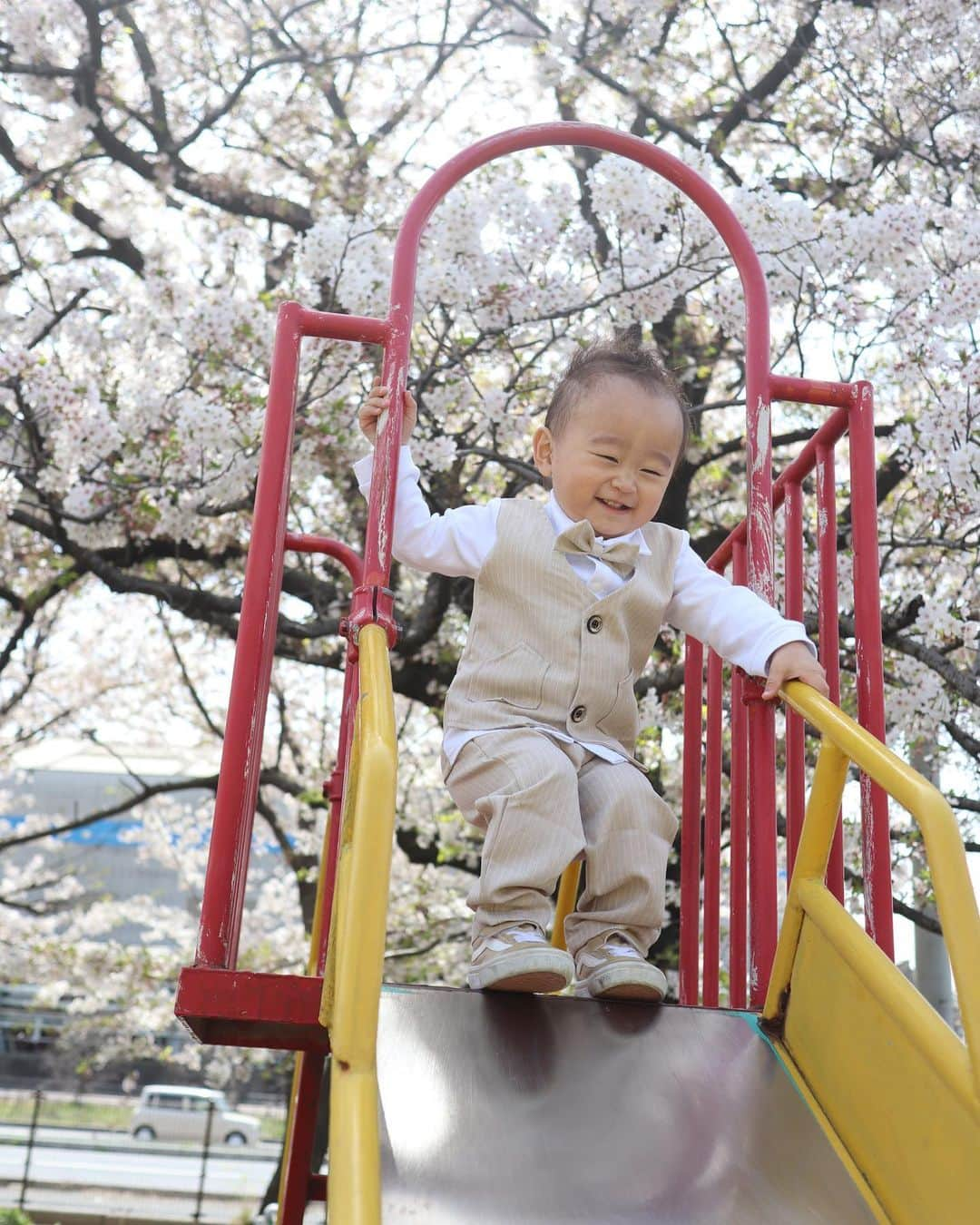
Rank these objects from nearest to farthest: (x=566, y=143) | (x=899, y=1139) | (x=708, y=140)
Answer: (x=899, y=1139)
(x=566, y=143)
(x=708, y=140)

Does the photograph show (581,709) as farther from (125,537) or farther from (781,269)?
(125,537)

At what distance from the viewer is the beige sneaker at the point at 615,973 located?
6.75 ft

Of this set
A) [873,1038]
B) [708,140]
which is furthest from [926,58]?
[873,1038]

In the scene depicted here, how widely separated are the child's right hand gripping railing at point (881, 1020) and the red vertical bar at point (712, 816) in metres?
0.71

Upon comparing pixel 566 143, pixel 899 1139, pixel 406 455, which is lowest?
pixel 899 1139

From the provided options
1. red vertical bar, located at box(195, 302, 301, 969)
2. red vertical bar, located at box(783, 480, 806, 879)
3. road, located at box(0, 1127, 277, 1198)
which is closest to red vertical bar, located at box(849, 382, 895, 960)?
red vertical bar, located at box(783, 480, 806, 879)

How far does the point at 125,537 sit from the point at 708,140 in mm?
3772

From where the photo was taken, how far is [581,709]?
91.4 inches

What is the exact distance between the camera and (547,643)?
2338 mm

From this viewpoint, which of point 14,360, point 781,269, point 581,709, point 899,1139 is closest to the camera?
point 899,1139

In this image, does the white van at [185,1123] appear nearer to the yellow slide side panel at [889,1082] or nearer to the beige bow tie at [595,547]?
the beige bow tie at [595,547]

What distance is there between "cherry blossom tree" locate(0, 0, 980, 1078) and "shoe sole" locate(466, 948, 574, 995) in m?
2.98

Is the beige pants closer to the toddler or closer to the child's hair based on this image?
the toddler

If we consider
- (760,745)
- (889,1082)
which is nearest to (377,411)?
(760,745)
